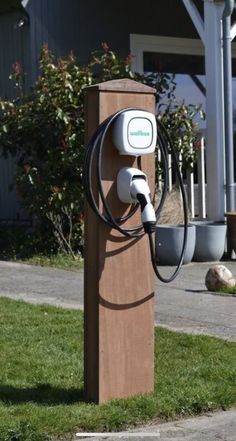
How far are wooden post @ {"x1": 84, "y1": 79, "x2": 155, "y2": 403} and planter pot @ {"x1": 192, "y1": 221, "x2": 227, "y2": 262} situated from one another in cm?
608

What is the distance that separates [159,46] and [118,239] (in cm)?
1008

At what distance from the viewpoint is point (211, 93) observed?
11.8 m

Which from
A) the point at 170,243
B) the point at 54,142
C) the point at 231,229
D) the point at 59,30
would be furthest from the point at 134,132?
the point at 59,30

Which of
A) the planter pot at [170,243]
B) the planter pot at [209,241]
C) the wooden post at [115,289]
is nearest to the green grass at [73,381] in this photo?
the wooden post at [115,289]

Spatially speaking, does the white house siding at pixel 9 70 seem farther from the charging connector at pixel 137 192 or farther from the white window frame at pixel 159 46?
the charging connector at pixel 137 192

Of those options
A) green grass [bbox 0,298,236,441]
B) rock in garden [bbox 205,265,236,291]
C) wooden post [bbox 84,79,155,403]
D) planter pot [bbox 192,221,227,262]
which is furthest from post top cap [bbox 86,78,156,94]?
planter pot [bbox 192,221,227,262]

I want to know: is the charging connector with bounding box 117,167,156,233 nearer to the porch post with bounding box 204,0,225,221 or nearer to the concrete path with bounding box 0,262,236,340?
the concrete path with bounding box 0,262,236,340

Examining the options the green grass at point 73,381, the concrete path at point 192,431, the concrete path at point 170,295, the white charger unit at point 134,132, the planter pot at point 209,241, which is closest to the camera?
the concrete path at point 192,431

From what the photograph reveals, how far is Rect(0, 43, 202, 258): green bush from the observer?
11539 millimetres

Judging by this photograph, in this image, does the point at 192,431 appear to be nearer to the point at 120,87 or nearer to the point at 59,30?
the point at 120,87

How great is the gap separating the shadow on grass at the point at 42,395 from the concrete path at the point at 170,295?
6.54 feet

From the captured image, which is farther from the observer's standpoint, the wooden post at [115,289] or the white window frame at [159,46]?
the white window frame at [159,46]

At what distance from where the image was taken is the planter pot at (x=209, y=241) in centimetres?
1166

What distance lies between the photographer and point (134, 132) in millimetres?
5383
